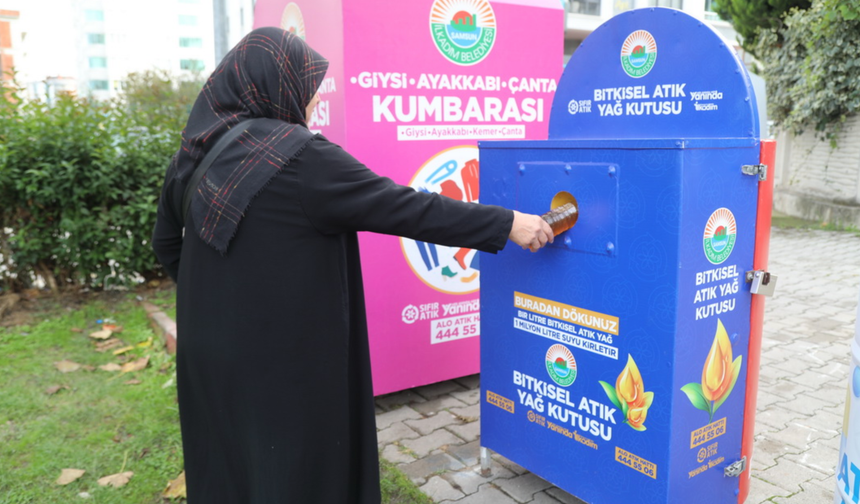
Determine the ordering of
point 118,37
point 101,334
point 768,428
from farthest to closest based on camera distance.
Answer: point 118,37, point 101,334, point 768,428

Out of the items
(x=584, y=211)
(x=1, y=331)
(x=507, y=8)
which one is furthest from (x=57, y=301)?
(x=584, y=211)

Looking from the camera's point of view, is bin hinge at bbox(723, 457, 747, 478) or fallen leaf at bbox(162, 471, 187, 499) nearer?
bin hinge at bbox(723, 457, 747, 478)

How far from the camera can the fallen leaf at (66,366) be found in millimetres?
4355

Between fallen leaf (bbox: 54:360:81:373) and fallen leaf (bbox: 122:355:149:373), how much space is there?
28 centimetres

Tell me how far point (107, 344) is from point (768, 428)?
4215mm

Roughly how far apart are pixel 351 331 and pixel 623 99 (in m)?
1.29

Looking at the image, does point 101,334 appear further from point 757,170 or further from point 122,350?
point 757,170

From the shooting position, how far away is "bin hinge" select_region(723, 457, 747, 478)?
2445 mm

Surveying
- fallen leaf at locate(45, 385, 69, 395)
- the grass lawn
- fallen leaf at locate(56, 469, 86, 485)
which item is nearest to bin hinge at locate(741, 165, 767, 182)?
the grass lawn

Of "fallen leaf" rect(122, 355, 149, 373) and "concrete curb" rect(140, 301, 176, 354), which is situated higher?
"concrete curb" rect(140, 301, 176, 354)

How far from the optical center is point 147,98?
23.9 feet

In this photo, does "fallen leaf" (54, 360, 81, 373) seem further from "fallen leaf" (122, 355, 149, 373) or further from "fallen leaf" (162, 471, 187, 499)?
"fallen leaf" (162, 471, 187, 499)

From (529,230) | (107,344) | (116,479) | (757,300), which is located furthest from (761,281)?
(107,344)

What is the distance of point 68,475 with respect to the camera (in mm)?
3066
